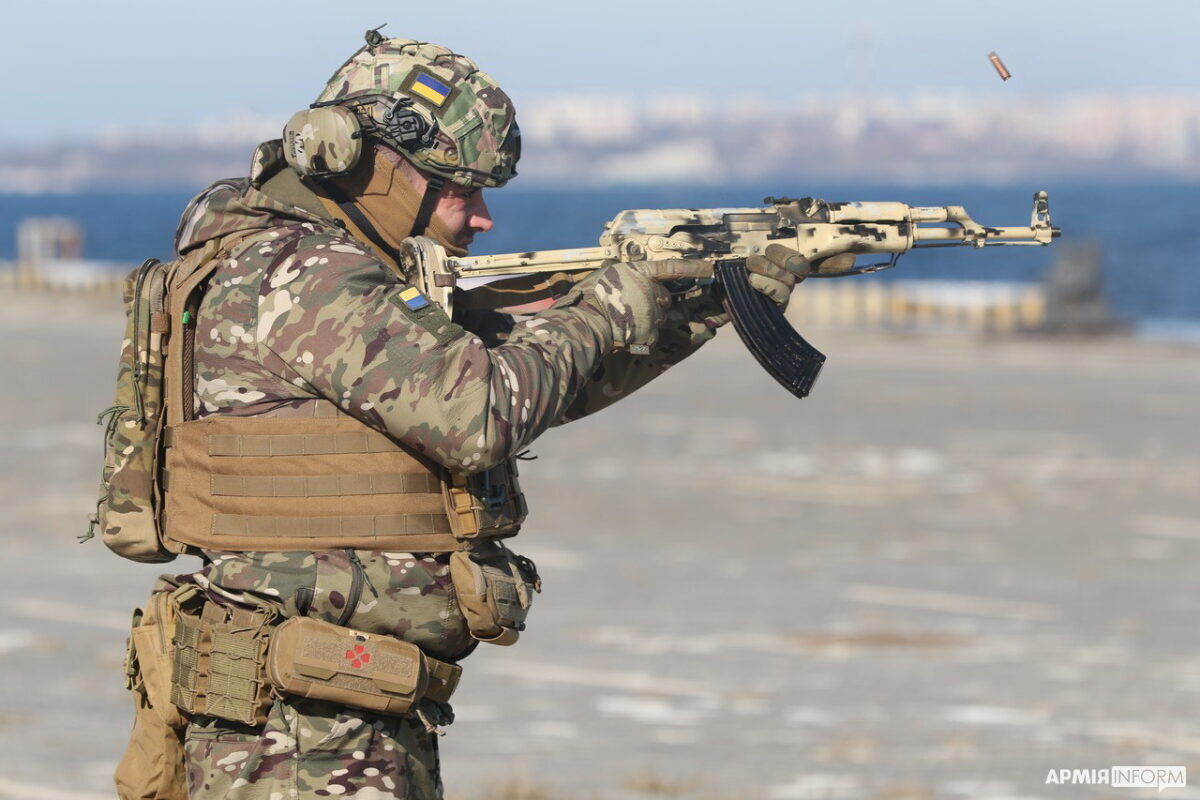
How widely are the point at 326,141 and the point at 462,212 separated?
0.42m

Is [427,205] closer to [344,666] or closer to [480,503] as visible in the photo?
[480,503]

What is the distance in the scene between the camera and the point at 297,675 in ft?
14.9

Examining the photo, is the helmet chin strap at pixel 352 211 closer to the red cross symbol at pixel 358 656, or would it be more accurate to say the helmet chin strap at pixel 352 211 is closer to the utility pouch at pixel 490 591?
the utility pouch at pixel 490 591

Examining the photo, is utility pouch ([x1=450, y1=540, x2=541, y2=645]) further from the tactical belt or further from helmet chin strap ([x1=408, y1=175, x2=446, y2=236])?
helmet chin strap ([x1=408, y1=175, x2=446, y2=236])

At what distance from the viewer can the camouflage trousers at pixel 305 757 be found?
182 inches

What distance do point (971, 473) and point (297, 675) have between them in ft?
51.1

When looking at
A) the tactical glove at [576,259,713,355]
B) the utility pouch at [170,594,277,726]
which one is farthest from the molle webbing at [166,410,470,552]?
the tactical glove at [576,259,713,355]

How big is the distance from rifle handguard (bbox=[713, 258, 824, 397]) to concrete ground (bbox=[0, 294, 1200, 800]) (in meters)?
3.58

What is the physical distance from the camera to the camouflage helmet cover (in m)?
4.75

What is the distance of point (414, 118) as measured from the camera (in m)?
4.73

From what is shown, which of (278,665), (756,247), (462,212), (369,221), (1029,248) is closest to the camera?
(278,665)

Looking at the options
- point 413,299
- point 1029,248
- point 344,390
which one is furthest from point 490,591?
point 1029,248

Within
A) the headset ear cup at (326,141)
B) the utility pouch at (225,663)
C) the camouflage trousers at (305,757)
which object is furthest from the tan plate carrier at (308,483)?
the camouflage trousers at (305,757)

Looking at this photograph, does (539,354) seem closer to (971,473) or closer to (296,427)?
(296,427)
